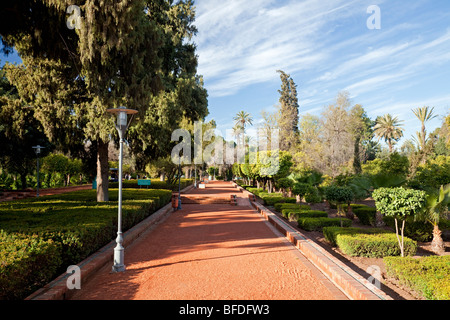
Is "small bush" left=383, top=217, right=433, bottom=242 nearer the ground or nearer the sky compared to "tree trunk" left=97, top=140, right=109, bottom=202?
nearer the ground

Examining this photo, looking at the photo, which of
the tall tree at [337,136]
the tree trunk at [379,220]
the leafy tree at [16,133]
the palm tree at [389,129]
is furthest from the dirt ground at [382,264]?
the palm tree at [389,129]

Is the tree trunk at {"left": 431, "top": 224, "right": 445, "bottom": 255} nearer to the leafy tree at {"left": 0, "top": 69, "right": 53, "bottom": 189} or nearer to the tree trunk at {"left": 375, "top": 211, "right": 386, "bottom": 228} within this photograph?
the tree trunk at {"left": 375, "top": 211, "right": 386, "bottom": 228}

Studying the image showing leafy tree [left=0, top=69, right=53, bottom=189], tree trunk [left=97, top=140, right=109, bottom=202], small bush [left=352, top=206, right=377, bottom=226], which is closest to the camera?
small bush [left=352, top=206, right=377, bottom=226]

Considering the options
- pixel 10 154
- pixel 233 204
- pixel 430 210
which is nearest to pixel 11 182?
pixel 10 154

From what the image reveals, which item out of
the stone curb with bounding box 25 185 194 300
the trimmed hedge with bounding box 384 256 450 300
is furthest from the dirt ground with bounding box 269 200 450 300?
the stone curb with bounding box 25 185 194 300

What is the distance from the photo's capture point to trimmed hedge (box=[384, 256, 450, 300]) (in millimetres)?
4684

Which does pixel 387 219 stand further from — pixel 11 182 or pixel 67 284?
pixel 11 182

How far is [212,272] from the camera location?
19.2 ft

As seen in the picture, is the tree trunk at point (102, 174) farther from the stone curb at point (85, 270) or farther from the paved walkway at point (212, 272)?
the paved walkway at point (212, 272)

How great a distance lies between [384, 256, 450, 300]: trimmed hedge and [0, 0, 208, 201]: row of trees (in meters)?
10.0

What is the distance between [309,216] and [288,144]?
97.2 feet

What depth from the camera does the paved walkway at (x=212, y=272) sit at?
4766mm

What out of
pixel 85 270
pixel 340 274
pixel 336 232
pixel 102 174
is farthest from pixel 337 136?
pixel 85 270
